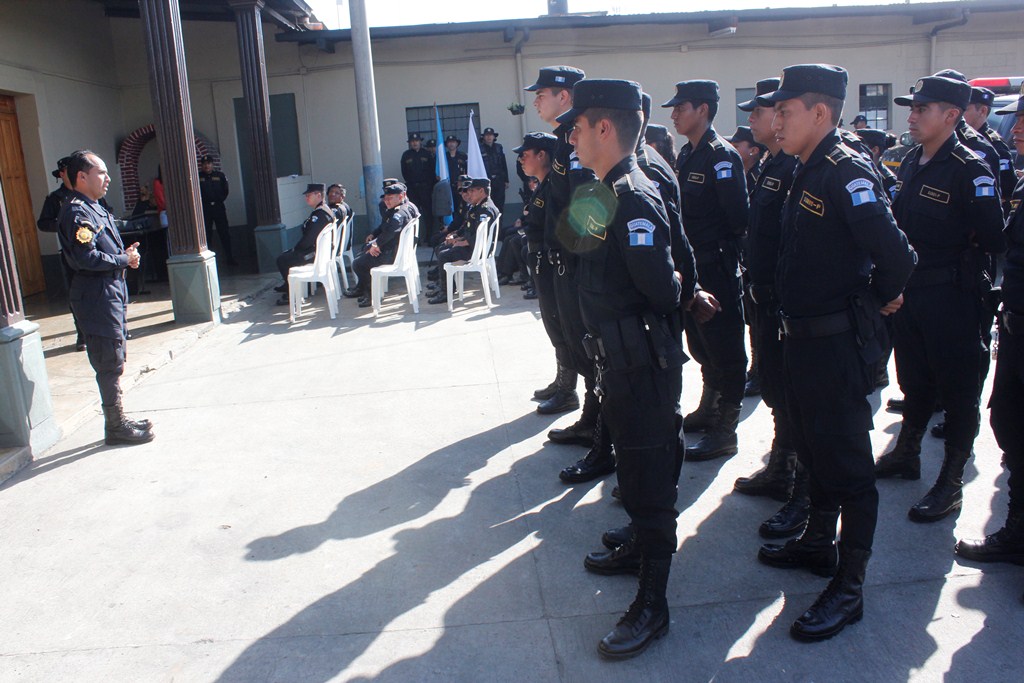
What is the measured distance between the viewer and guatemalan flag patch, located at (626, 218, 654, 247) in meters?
2.62

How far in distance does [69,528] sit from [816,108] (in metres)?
3.81

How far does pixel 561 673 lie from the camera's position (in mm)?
2666

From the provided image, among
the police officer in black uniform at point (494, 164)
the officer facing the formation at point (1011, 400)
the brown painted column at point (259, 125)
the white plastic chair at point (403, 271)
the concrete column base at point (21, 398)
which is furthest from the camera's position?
the police officer in black uniform at point (494, 164)

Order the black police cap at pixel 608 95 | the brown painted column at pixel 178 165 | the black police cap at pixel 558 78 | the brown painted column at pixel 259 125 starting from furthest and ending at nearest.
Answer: the brown painted column at pixel 259 125 → the brown painted column at pixel 178 165 → the black police cap at pixel 558 78 → the black police cap at pixel 608 95

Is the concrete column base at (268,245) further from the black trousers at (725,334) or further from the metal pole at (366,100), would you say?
the black trousers at (725,334)

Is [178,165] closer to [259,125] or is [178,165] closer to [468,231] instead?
[468,231]

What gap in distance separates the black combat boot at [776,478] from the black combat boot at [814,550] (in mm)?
570

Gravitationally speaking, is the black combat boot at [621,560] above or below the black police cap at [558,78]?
below

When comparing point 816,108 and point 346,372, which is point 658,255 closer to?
point 816,108

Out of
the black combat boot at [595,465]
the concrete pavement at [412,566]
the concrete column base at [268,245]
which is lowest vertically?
the concrete pavement at [412,566]

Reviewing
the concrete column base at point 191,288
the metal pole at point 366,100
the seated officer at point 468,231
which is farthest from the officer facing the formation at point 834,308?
the metal pole at point 366,100

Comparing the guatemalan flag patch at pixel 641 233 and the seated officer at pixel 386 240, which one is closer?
the guatemalan flag patch at pixel 641 233

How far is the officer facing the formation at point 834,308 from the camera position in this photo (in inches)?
108

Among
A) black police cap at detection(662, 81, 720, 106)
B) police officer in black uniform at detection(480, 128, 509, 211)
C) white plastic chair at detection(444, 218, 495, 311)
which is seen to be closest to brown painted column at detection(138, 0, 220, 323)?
white plastic chair at detection(444, 218, 495, 311)
